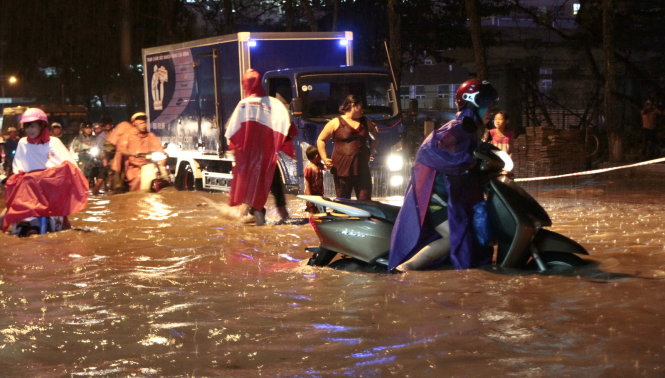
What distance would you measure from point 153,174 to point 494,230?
11.2m

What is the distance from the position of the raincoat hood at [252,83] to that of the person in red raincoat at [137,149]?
5528mm

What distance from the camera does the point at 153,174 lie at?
18203mm

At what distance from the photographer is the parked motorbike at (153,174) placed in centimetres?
1816

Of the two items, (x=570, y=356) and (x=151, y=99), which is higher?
(x=151, y=99)

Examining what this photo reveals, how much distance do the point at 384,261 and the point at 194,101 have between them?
11.8 m

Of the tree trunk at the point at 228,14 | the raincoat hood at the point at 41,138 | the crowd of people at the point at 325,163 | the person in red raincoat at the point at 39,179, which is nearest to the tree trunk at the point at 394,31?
the crowd of people at the point at 325,163

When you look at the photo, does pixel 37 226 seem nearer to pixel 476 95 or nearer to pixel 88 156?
pixel 476 95

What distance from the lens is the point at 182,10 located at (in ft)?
123

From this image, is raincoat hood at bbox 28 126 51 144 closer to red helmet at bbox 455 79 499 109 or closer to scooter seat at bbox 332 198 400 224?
scooter seat at bbox 332 198 400 224

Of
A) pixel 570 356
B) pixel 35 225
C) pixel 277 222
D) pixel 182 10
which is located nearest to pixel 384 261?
pixel 570 356

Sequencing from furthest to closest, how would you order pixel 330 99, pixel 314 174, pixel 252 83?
1. pixel 330 99
2. pixel 314 174
3. pixel 252 83

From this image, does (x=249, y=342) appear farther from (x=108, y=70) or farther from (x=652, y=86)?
(x=108, y=70)

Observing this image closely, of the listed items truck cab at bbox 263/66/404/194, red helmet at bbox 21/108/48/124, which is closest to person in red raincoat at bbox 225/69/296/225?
red helmet at bbox 21/108/48/124

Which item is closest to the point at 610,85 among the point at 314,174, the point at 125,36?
the point at 314,174
